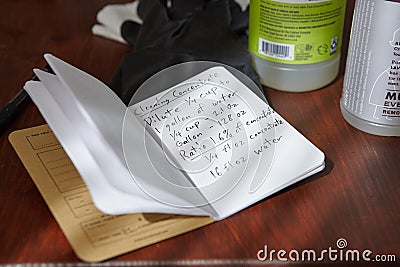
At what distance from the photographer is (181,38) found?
0.73 meters

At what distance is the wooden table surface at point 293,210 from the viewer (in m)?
0.50

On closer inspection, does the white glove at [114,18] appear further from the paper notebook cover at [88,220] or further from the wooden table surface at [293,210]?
the paper notebook cover at [88,220]

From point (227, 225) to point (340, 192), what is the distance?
110 millimetres

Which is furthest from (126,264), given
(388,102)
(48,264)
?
(388,102)

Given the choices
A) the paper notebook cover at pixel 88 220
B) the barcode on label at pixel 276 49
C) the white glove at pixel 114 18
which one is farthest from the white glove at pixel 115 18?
the paper notebook cover at pixel 88 220

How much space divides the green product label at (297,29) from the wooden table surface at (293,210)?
0.05 meters

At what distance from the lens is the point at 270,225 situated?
526mm

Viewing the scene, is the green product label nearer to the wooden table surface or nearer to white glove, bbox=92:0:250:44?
the wooden table surface

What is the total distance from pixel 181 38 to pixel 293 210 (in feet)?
0.91

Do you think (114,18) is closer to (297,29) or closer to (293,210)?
(297,29)

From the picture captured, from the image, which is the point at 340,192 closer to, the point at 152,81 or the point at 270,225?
the point at 270,225

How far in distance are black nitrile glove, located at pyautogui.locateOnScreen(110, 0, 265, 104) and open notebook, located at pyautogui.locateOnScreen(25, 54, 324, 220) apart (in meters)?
0.04

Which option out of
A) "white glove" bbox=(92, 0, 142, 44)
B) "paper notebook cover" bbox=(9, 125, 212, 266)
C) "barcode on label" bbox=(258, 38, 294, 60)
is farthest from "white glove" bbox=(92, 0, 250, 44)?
"paper notebook cover" bbox=(9, 125, 212, 266)

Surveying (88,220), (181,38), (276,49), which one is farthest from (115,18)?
(88,220)
